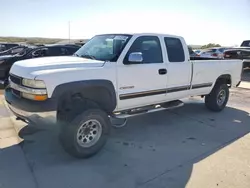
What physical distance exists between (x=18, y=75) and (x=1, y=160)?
130 cm

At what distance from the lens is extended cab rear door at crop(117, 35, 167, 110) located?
4566 millimetres

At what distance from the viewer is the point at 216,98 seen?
23.0 ft

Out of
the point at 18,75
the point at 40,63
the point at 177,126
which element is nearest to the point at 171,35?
the point at 177,126

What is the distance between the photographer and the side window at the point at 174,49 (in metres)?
5.47

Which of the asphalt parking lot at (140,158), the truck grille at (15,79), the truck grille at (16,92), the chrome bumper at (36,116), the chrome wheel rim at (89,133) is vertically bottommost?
the asphalt parking lot at (140,158)

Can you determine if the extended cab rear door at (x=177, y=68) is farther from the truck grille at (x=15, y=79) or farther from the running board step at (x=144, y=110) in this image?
the truck grille at (x=15, y=79)

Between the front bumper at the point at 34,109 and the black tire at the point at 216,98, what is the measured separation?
15.0ft

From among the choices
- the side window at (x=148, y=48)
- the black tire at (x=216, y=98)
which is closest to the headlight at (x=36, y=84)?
the side window at (x=148, y=48)

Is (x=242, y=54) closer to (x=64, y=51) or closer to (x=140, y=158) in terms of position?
(x=64, y=51)

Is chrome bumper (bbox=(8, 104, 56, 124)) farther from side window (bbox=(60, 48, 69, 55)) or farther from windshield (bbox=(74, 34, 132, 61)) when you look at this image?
side window (bbox=(60, 48, 69, 55))

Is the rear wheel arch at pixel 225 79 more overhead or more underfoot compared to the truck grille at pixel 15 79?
more underfoot

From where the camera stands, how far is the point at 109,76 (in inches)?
170

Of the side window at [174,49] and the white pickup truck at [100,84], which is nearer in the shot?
the white pickup truck at [100,84]

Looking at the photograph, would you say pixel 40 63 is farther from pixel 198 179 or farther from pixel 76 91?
pixel 198 179
